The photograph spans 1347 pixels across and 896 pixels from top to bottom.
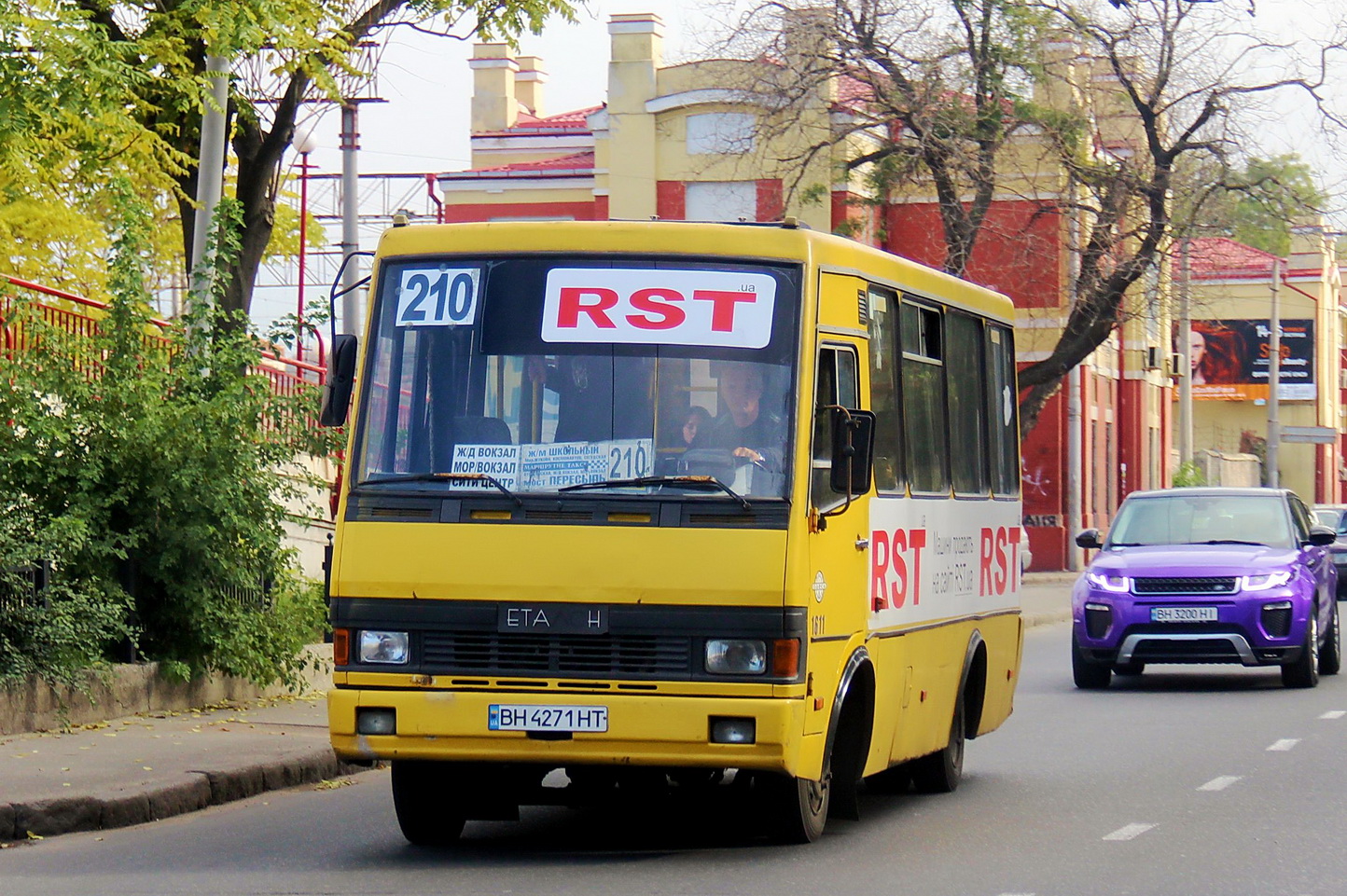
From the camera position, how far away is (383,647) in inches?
343

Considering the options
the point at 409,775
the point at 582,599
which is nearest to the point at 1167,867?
the point at 582,599

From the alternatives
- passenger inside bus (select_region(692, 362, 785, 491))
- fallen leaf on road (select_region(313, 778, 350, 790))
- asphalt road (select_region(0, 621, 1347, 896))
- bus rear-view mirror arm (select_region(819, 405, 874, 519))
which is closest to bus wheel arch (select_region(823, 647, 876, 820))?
asphalt road (select_region(0, 621, 1347, 896))

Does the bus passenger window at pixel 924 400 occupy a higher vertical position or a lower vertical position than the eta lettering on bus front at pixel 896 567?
higher

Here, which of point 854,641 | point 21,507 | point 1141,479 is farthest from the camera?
point 1141,479

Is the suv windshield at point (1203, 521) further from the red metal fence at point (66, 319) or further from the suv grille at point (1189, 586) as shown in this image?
the red metal fence at point (66, 319)

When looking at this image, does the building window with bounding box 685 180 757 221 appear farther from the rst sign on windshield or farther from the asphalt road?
the rst sign on windshield

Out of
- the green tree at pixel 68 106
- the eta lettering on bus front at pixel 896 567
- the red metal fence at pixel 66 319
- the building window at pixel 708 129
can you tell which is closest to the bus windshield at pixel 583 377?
the eta lettering on bus front at pixel 896 567

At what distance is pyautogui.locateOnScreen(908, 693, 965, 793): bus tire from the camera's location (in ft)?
37.9

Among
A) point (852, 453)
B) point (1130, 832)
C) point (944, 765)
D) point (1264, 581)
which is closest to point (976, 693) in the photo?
point (944, 765)

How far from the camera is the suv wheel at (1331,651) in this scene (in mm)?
20484

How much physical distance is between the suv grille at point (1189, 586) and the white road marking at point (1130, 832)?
836 cm

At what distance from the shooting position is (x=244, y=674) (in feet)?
51.2

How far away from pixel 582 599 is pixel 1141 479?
57368mm

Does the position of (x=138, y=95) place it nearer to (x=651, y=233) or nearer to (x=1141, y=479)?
(x=651, y=233)
